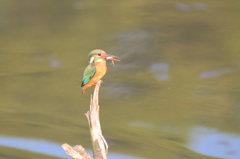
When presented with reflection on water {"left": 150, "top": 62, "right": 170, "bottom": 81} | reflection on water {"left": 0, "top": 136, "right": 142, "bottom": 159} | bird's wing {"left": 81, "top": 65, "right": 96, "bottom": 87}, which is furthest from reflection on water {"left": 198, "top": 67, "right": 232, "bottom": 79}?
bird's wing {"left": 81, "top": 65, "right": 96, "bottom": 87}

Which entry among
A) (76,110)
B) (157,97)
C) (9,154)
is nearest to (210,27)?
(157,97)

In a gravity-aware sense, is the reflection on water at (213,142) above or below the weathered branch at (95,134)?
above

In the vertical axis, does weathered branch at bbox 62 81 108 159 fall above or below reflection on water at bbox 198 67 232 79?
below

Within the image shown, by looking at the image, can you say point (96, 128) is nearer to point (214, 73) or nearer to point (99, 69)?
point (99, 69)

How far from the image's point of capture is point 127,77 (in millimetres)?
2279

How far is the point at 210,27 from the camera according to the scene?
250cm

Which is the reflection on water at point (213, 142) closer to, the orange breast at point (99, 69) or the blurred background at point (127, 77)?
the blurred background at point (127, 77)

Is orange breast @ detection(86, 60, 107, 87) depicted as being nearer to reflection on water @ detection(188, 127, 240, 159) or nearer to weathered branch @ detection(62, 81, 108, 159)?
weathered branch @ detection(62, 81, 108, 159)

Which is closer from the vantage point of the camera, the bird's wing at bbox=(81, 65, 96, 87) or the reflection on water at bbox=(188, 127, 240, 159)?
the bird's wing at bbox=(81, 65, 96, 87)

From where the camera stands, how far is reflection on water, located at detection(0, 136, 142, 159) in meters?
1.87

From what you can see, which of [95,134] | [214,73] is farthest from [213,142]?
[95,134]

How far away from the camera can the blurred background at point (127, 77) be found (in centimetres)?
192

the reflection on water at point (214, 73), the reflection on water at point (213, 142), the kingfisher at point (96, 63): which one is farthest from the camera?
the reflection on water at point (214, 73)

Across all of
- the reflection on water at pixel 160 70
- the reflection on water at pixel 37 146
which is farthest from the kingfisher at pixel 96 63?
the reflection on water at pixel 160 70
